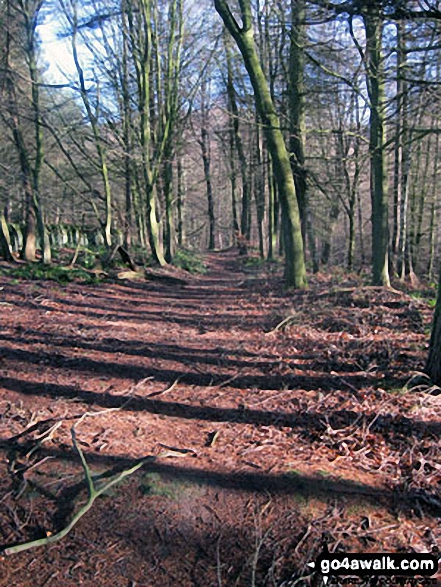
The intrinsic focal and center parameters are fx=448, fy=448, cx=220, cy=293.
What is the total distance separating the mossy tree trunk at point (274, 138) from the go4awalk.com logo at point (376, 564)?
8.56 meters

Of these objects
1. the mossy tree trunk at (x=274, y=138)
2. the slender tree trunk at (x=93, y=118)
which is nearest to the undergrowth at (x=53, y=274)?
the slender tree trunk at (x=93, y=118)

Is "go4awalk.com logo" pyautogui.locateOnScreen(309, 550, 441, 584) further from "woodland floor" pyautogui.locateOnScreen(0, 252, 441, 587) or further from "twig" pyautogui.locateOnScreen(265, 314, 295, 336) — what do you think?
"twig" pyautogui.locateOnScreen(265, 314, 295, 336)

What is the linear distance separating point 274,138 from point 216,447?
27.1 ft

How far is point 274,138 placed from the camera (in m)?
10.5

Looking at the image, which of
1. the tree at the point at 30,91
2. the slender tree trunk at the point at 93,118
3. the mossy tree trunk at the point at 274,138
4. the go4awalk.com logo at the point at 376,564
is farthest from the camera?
the slender tree trunk at the point at 93,118

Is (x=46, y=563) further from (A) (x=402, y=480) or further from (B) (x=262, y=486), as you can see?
(A) (x=402, y=480)

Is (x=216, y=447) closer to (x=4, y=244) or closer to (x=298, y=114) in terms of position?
(x=298, y=114)

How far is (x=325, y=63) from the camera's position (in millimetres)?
11695

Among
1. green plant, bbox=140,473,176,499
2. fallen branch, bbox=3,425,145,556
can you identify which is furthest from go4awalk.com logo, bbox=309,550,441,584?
fallen branch, bbox=3,425,145,556

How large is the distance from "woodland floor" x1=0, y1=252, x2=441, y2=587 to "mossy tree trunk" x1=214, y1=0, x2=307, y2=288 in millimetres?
3581

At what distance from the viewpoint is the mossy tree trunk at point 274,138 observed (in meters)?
10.1

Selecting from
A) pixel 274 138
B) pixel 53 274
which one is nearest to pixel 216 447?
pixel 274 138

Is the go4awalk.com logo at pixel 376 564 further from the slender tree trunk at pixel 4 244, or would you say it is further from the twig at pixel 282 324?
the slender tree trunk at pixel 4 244

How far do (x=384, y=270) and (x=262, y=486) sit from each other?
872 centimetres
